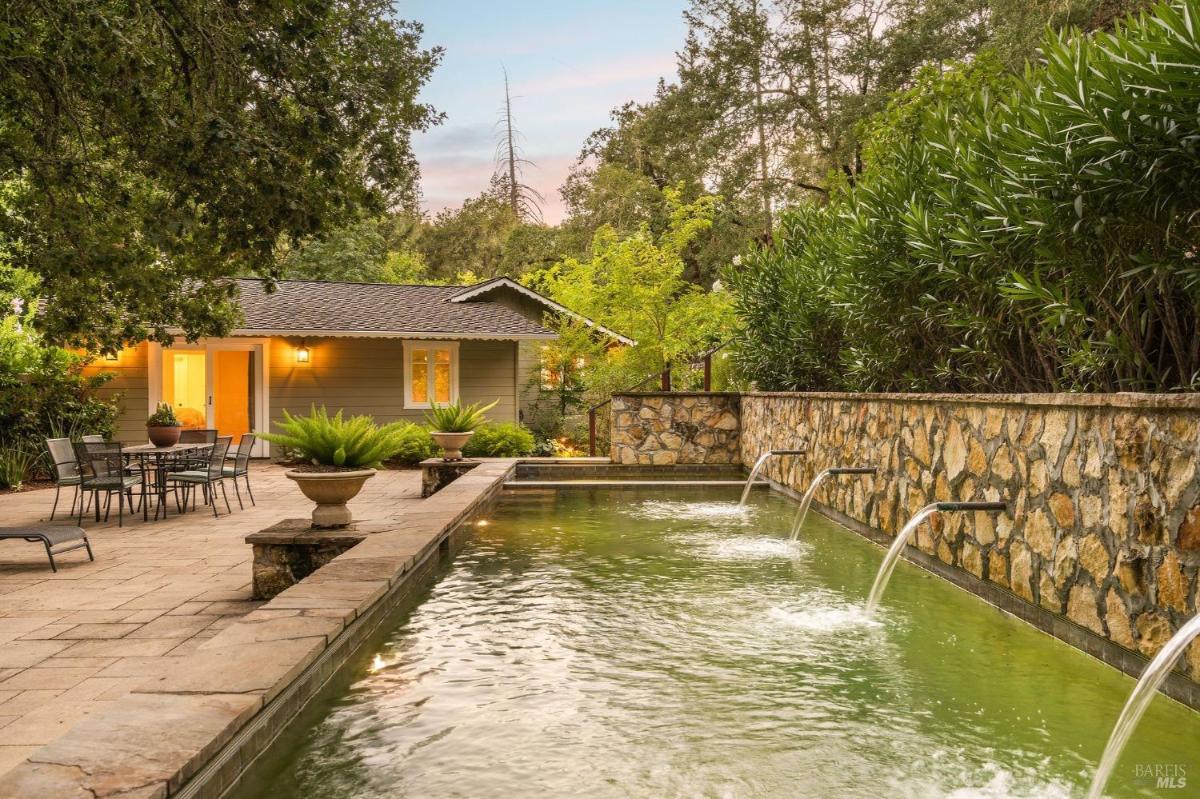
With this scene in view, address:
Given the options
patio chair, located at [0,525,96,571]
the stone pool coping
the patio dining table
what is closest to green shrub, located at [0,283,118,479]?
the patio dining table

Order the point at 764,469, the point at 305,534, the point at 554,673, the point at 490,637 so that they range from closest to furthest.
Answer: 1. the point at 554,673
2. the point at 490,637
3. the point at 305,534
4. the point at 764,469

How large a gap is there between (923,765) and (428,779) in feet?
5.92

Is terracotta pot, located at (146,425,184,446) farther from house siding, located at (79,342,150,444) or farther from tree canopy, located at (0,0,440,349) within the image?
house siding, located at (79,342,150,444)

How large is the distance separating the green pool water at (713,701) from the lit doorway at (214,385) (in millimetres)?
12608

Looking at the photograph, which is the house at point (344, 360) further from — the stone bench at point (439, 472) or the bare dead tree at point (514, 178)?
the bare dead tree at point (514, 178)

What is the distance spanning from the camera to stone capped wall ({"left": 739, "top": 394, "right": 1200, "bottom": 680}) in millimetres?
3947

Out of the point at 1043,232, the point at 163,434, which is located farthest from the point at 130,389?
the point at 1043,232

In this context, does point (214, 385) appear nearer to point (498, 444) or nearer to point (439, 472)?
point (498, 444)

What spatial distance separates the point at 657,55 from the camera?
94.1 feet

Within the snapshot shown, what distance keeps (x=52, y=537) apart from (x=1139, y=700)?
7.16 meters

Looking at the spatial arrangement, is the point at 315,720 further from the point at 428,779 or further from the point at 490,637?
the point at 490,637

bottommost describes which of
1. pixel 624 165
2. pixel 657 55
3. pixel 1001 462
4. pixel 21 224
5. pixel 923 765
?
pixel 923 765

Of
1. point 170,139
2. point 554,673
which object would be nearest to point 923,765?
point 554,673

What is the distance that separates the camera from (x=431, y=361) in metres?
18.9
